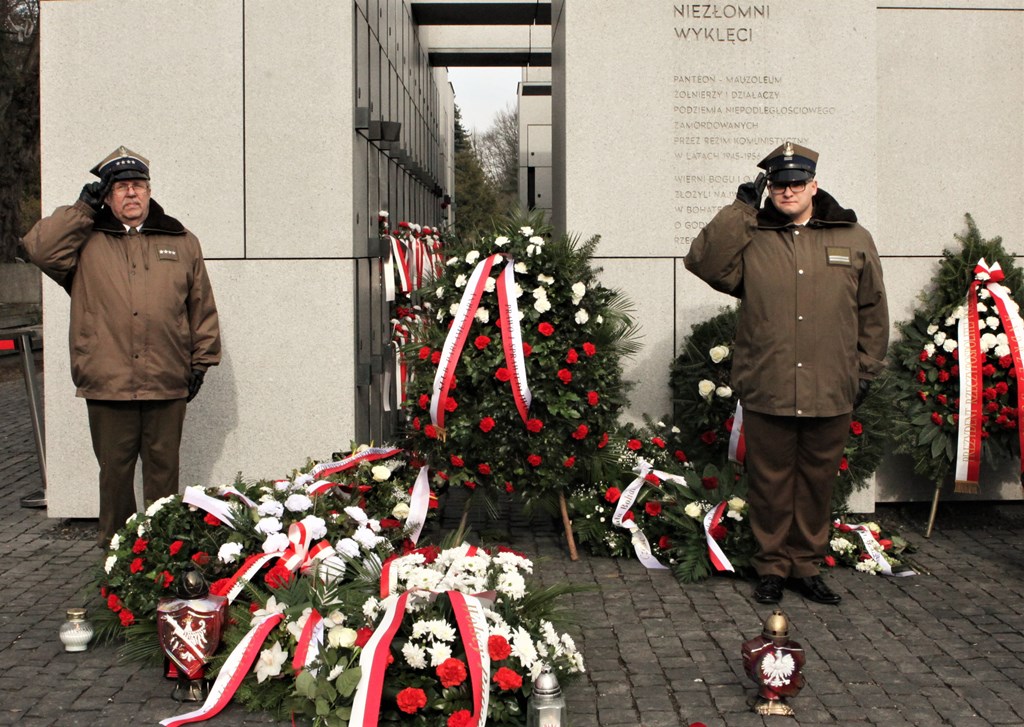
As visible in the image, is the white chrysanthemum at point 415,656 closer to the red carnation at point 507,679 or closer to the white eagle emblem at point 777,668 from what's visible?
the red carnation at point 507,679

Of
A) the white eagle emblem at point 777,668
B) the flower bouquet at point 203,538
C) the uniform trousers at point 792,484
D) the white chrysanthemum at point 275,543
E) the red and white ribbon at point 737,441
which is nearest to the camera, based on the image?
the white eagle emblem at point 777,668

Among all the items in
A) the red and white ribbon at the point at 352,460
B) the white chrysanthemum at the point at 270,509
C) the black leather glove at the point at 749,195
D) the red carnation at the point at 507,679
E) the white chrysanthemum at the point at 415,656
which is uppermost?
the black leather glove at the point at 749,195

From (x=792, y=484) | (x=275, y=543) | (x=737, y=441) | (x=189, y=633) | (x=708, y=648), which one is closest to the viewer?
(x=189, y=633)

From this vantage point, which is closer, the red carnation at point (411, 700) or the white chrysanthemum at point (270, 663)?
the red carnation at point (411, 700)

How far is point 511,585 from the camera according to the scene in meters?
4.89

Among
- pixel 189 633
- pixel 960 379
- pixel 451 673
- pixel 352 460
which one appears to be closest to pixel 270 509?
pixel 189 633

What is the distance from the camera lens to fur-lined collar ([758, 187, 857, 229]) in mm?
6117

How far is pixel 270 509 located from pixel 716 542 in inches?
91.3

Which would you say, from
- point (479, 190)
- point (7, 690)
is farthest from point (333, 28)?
point (479, 190)

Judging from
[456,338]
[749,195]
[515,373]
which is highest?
[749,195]

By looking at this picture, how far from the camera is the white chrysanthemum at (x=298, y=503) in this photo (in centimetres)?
580

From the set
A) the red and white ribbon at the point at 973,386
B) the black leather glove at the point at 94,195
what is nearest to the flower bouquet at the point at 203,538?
the black leather glove at the point at 94,195

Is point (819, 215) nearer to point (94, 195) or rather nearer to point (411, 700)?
point (411, 700)

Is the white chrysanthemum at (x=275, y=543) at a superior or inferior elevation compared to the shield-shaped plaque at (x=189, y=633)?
superior
